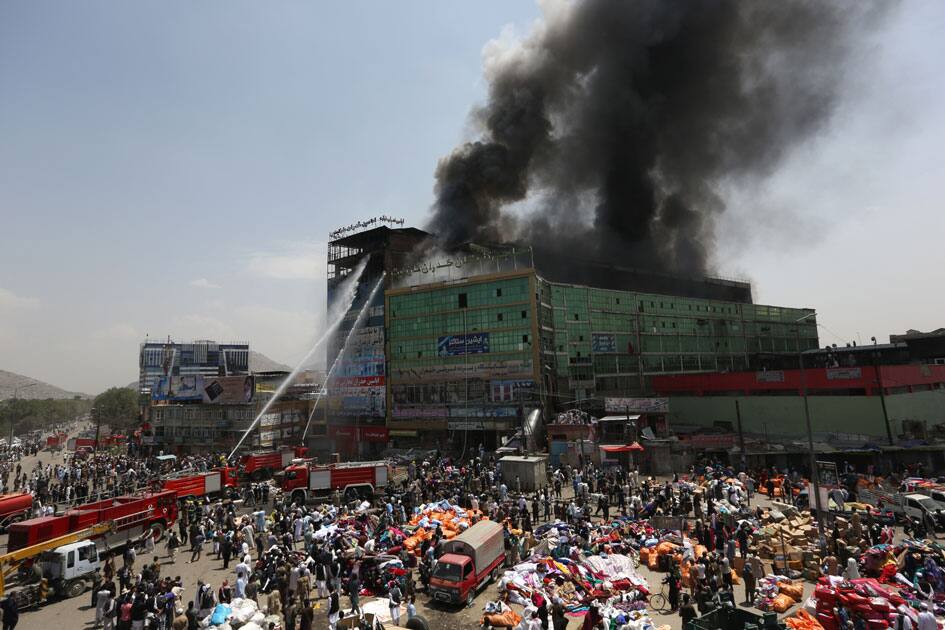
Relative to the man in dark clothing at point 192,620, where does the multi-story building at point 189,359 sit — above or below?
above

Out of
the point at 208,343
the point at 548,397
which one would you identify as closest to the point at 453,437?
the point at 548,397

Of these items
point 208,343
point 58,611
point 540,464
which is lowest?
point 58,611

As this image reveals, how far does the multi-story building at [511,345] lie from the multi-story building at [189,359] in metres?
64.0

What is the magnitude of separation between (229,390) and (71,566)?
159ft

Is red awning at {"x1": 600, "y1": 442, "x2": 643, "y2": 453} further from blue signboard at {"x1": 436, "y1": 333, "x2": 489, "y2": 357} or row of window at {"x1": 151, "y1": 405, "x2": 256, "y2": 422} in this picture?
row of window at {"x1": 151, "y1": 405, "x2": 256, "y2": 422}

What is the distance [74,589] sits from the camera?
782 inches

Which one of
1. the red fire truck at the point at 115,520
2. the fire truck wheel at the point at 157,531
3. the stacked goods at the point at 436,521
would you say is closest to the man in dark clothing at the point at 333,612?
the stacked goods at the point at 436,521

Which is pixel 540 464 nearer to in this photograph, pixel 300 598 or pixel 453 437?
pixel 300 598

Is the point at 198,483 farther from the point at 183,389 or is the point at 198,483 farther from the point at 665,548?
the point at 183,389

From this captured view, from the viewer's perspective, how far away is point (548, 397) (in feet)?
179

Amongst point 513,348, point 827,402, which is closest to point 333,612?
point 513,348

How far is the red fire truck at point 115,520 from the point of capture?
2081 cm

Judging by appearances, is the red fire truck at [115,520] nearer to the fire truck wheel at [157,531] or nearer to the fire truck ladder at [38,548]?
the fire truck wheel at [157,531]

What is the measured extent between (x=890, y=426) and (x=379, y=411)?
49.2 m
